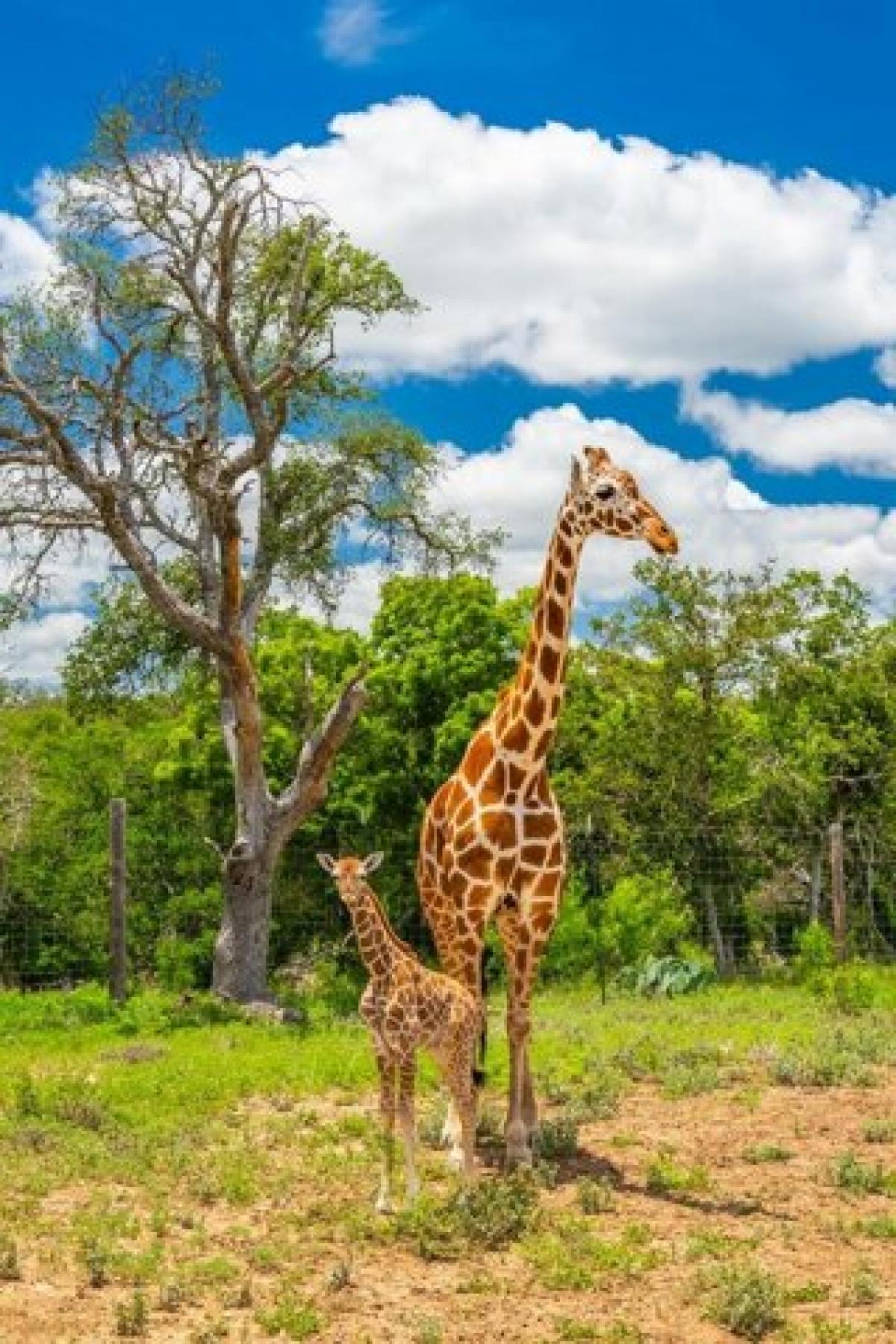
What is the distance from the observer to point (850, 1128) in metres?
11.4

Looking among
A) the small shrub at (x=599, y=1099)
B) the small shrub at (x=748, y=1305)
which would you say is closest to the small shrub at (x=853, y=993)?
the small shrub at (x=599, y=1099)

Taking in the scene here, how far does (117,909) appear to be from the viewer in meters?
17.8

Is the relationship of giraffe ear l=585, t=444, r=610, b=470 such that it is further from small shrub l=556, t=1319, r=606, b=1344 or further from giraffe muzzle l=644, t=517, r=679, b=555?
small shrub l=556, t=1319, r=606, b=1344

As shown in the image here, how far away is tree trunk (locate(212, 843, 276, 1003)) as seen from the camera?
1855 cm

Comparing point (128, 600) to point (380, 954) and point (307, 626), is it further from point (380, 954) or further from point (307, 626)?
point (380, 954)

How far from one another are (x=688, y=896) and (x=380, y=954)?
16.1 m

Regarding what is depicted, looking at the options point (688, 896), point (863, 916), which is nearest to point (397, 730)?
point (688, 896)

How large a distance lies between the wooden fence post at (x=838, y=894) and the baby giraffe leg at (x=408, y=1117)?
41.6 ft

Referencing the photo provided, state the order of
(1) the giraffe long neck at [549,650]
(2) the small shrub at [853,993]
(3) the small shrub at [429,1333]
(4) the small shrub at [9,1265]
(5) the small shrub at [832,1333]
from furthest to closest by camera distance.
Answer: (2) the small shrub at [853,993]
(1) the giraffe long neck at [549,650]
(4) the small shrub at [9,1265]
(5) the small shrub at [832,1333]
(3) the small shrub at [429,1333]

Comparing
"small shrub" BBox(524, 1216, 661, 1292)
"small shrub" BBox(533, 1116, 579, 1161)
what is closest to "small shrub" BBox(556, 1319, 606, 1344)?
"small shrub" BBox(524, 1216, 661, 1292)

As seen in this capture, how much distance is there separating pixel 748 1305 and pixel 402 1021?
2.49 metres

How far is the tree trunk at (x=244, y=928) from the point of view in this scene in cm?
1855

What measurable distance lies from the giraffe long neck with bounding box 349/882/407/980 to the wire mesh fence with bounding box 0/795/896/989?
1432 cm

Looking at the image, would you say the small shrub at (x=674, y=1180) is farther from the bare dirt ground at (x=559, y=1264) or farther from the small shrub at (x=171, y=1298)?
the small shrub at (x=171, y=1298)
